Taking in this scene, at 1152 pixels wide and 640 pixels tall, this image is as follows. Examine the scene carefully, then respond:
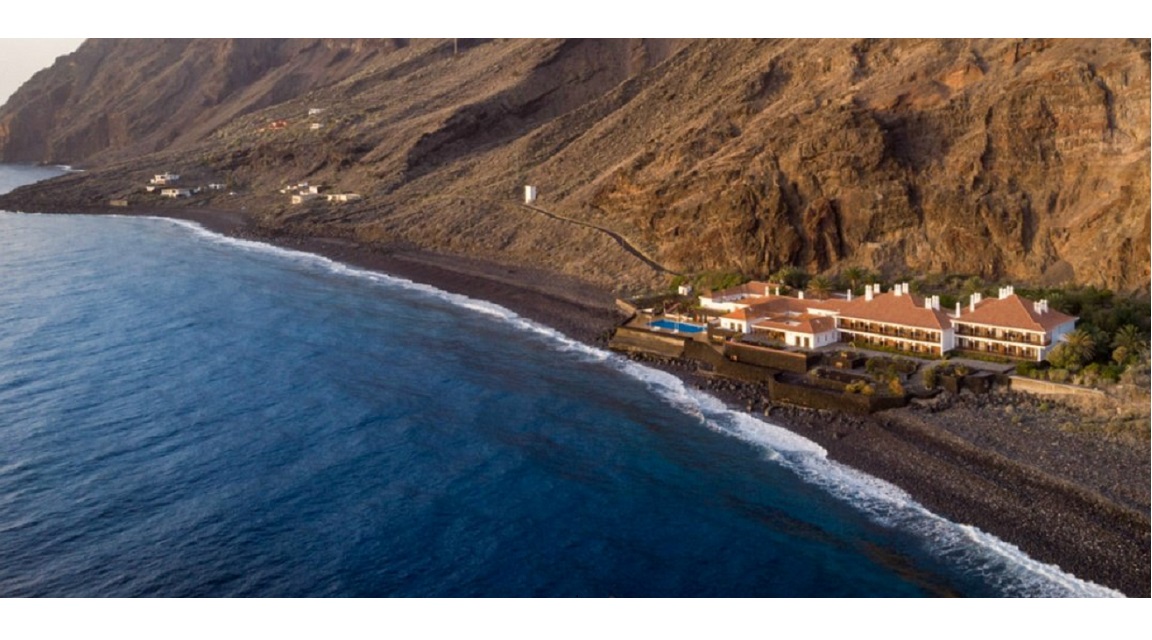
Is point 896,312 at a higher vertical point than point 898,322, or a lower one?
higher

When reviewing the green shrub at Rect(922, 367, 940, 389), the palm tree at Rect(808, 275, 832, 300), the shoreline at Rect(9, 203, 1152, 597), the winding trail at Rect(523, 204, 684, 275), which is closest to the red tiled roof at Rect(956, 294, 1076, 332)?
the green shrub at Rect(922, 367, 940, 389)

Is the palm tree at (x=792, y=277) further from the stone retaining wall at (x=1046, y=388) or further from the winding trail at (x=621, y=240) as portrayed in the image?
the stone retaining wall at (x=1046, y=388)

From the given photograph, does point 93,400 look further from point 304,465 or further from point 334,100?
point 334,100

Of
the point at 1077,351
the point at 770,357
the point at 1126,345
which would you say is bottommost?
the point at 770,357

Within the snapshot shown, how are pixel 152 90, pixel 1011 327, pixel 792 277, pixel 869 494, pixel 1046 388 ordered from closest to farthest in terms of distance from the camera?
pixel 869 494 → pixel 1046 388 → pixel 1011 327 → pixel 792 277 → pixel 152 90

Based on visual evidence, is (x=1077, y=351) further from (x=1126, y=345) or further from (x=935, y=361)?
(x=935, y=361)

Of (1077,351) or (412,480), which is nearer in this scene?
(412,480)

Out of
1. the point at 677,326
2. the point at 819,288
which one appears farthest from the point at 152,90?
the point at 819,288

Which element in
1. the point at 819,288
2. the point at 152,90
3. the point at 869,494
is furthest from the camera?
the point at 152,90
